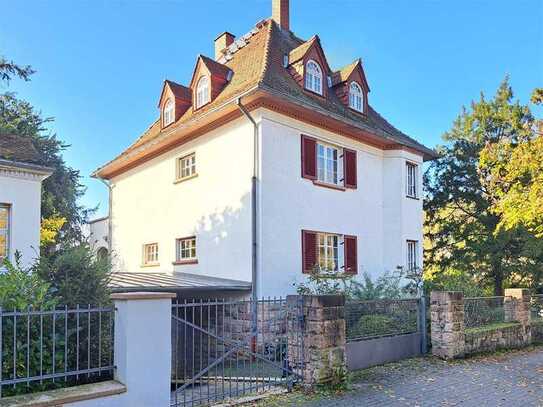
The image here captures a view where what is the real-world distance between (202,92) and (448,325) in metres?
10.4

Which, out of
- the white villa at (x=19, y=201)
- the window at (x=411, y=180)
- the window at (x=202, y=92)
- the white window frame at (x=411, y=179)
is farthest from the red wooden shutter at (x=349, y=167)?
the white villa at (x=19, y=201)

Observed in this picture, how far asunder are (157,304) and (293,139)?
904 centimetres

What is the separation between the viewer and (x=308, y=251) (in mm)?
14773

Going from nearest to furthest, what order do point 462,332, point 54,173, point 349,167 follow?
point 462,332 < point 349,167 < point 54,173

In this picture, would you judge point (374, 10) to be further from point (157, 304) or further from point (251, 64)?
point (157, 304)

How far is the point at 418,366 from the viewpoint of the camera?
10508 mm

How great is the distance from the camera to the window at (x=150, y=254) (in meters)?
17.9

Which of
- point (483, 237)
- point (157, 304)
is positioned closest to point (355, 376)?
point (157, 304)

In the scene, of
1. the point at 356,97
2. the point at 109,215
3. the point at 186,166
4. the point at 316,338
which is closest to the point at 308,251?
the point at 186,166

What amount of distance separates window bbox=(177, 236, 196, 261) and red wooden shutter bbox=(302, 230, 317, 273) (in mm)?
3576

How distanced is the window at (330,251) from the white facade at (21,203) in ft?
26.2

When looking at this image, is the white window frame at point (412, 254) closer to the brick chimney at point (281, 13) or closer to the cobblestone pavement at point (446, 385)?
the cobblestone pavement at point (446, 385)

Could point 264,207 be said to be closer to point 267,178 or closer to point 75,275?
point 267,178

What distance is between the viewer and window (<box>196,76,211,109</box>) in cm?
1638
